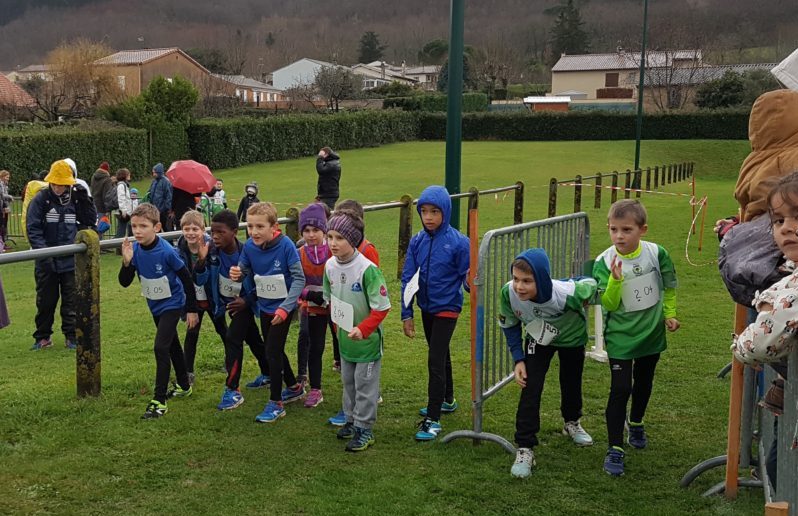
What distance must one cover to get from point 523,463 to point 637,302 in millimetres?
1273

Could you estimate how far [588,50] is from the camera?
131 metres

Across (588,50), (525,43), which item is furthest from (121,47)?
(588,50)

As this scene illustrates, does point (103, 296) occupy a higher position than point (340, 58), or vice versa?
point (340, 58)

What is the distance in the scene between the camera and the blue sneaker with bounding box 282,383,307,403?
6.64 m

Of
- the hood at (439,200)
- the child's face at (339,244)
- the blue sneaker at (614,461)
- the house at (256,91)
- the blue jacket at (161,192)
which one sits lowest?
the blue sneaker at (614,461)

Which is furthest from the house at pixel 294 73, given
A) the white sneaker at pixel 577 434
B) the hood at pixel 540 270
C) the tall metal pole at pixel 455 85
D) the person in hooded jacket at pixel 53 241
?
the hood at pixel 540 270

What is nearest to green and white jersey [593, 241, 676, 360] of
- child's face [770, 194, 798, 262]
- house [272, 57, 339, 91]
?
child's face [770, 194, 798, 262]

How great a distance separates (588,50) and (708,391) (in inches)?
5189

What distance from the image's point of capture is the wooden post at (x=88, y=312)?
6.31 m

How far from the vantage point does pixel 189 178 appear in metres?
16.7

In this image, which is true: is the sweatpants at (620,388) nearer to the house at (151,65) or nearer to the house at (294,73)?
the house at (151,65)

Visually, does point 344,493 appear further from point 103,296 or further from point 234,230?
point 103,296

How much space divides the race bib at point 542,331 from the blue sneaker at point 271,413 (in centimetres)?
213

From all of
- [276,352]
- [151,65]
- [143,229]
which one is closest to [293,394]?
[276,352]
